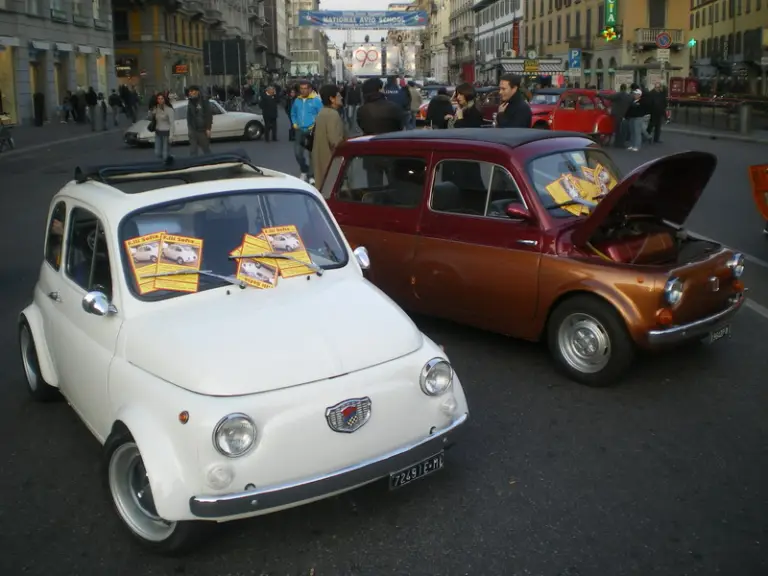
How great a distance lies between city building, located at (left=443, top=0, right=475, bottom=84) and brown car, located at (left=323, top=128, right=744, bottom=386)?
4114 inches

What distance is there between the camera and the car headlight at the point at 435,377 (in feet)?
13.2

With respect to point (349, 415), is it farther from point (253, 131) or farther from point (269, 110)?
point (253, 131)

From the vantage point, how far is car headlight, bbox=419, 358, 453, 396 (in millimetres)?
4035

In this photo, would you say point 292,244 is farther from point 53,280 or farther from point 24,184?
point 24,184

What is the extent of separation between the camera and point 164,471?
3.53m

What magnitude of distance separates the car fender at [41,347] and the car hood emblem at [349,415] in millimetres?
2206

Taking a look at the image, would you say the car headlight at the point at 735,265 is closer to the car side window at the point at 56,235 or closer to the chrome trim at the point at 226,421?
the chrome trim at the point at 226,421

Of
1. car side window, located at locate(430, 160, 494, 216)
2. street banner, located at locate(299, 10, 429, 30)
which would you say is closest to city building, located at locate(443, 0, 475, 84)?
street banner, located at locate(299, 10, 429, 30)

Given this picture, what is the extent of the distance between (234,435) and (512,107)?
295 inches

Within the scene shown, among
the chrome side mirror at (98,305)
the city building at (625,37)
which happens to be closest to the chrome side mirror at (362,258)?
the chrome side mirror at (98,305)

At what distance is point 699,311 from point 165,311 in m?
3.61

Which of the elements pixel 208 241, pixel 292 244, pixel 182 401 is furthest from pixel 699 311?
pixel 182 401

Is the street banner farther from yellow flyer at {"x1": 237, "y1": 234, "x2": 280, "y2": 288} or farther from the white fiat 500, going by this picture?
yellow flyer at {"x1": 237, "y1": 234, "x2": 280, "y2": 288}

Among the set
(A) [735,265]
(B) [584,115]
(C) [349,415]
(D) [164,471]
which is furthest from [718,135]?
Result: (D) [164,471]
